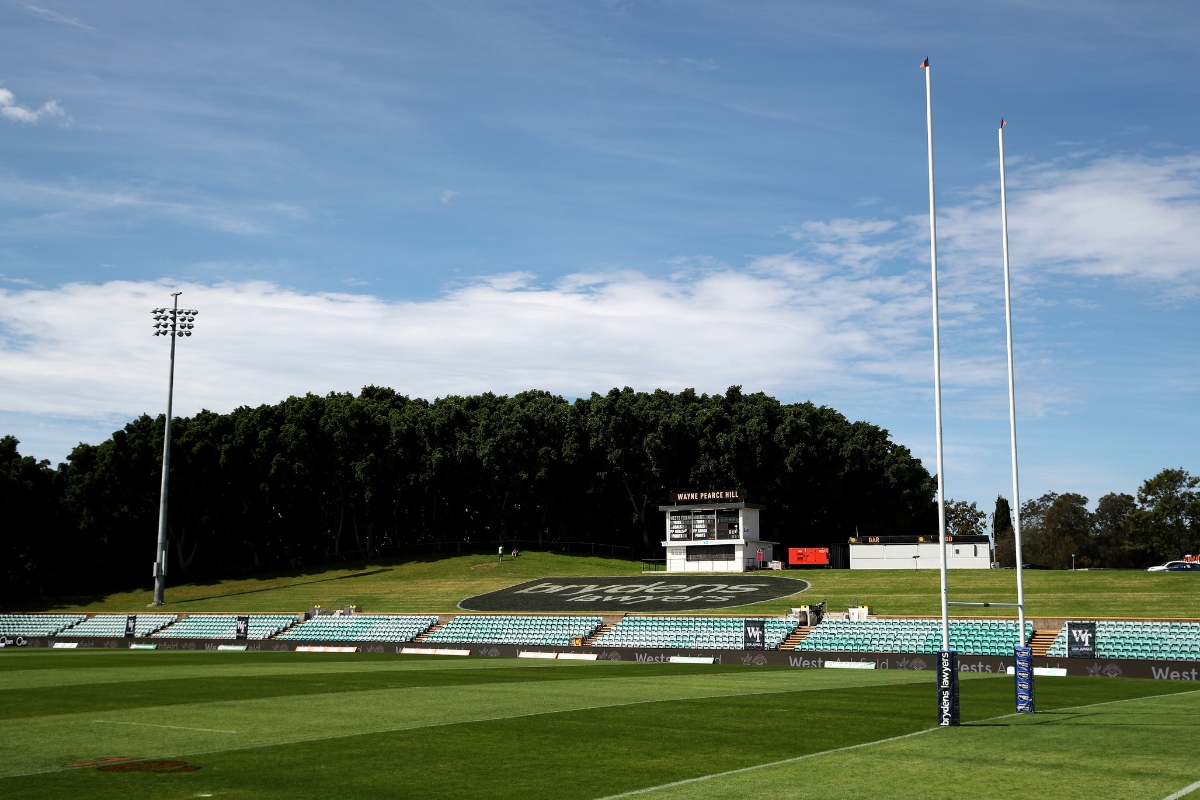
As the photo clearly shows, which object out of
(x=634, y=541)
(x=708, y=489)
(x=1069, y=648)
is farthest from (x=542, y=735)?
(x=634, y=541)

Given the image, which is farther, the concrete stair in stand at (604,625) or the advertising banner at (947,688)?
the concrete stair in stand at (604,625)

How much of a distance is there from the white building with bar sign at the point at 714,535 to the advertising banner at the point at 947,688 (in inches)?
2221

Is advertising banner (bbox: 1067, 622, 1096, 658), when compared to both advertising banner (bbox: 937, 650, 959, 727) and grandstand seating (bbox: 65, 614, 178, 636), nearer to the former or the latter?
advertising banner (bbox: 937, 650, 959, 727)

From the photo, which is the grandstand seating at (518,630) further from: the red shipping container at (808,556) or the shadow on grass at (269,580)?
the shadow on grass at (269,580)

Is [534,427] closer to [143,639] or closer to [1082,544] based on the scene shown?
[143,639]

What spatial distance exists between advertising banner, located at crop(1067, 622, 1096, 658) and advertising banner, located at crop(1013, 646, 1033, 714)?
18.7 m

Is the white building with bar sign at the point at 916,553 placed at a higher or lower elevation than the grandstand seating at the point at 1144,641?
higher

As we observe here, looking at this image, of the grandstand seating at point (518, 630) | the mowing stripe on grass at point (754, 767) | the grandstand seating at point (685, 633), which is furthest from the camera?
the grandstand seating at point (518, 630)

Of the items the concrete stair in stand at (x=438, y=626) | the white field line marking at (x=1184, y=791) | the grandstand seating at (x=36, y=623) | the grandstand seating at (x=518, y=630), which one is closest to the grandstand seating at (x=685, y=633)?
the grandstand seating at (x=518, y=630)

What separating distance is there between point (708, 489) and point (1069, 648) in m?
55.6

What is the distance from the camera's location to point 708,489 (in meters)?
94.8

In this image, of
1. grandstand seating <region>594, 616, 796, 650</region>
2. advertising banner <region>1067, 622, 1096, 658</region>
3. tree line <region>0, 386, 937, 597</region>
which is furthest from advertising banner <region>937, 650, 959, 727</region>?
tree line <region>0, 386, 937, 597</region>

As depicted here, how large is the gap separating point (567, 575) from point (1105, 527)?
86.5m

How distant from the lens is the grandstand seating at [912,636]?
4391 cm
